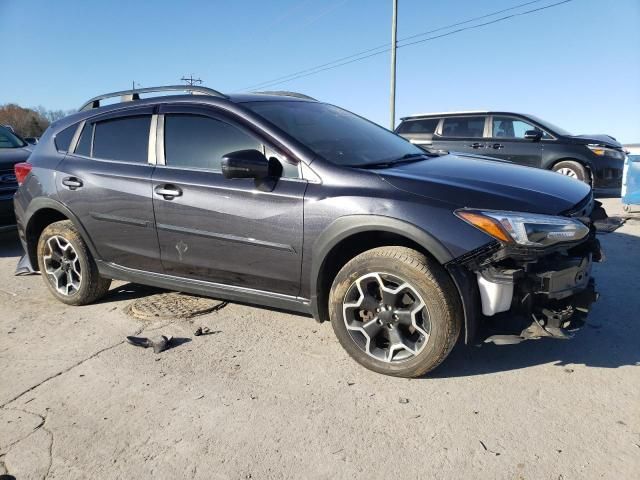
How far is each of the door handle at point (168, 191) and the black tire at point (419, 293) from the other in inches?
53.1

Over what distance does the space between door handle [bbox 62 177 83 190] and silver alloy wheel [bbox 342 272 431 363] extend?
2.52 metres

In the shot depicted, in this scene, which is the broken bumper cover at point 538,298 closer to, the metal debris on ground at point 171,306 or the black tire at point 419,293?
the black tire at point 419,293

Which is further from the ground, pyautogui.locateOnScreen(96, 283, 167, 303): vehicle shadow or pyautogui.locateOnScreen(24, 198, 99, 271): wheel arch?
pyautogui.locateOnScreen(24, 198, 99, 271): wheel arch

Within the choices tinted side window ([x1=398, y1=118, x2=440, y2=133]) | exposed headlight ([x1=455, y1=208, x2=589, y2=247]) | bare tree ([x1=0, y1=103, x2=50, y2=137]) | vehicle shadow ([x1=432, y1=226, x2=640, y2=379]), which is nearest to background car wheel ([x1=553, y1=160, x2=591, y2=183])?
tinted side window ([x1=398, y1=118, x2=440, y2=133])

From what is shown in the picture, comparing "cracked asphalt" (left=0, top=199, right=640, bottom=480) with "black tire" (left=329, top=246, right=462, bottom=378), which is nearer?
"cracked asphalt" (left=0, top=199, right=640, bottom=480)

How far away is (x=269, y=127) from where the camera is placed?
10.6 feet

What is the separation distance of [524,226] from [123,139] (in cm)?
309

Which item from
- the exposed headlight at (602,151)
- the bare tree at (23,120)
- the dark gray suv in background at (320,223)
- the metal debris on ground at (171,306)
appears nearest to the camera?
the dark gray suv in background at (320,223)

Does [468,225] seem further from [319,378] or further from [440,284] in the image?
[319,378]

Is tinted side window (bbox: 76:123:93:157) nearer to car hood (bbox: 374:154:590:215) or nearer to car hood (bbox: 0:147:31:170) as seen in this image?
car hood (bbox: 374:154:590:215)

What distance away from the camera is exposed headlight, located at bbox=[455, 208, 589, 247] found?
2510 millimetres

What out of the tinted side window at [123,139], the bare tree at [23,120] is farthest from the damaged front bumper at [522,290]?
the bare tree at [23,120]

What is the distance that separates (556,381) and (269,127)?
2.33 metres

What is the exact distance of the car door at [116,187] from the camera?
3.67 m
